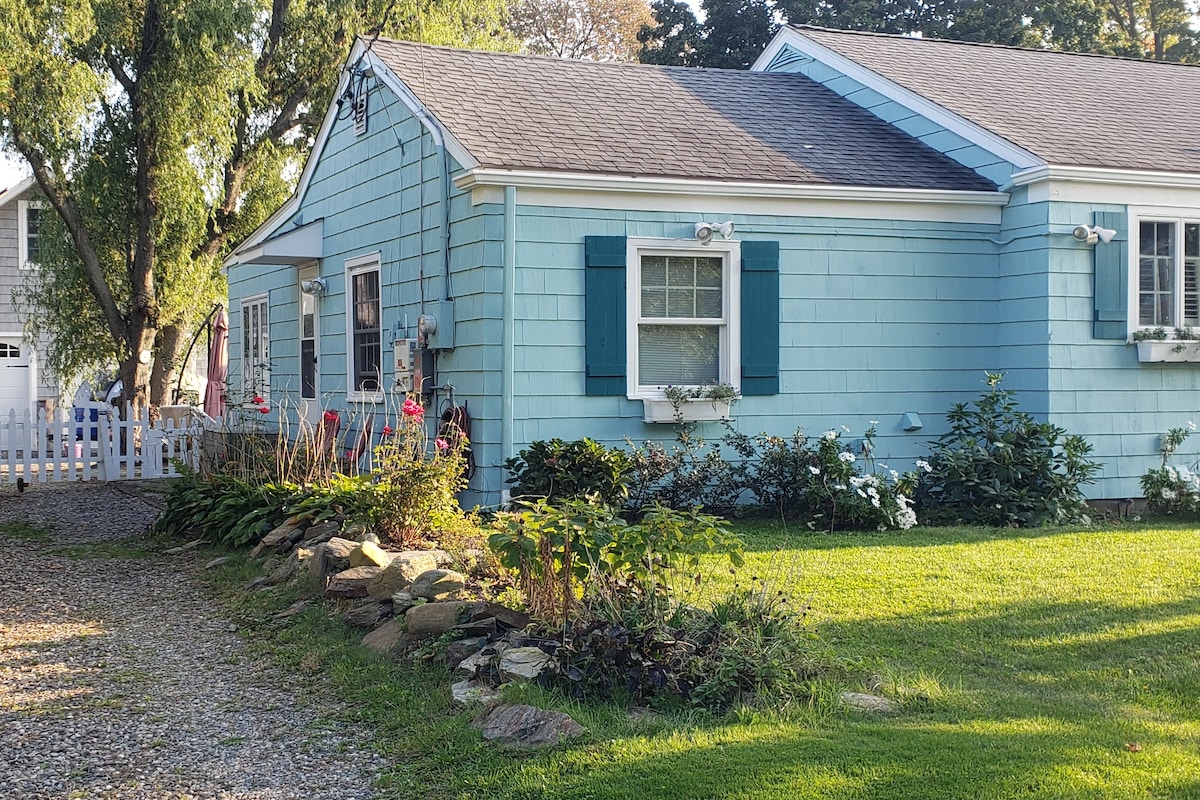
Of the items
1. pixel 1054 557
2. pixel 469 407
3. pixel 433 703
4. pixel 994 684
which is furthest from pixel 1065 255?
pixel 433 703

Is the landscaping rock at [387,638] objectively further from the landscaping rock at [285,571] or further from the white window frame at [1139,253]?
the white window frame at [1139,253]

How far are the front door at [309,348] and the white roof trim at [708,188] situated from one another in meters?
4.23

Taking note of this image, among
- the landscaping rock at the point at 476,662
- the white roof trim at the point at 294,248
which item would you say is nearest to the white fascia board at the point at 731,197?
the white roof trim at the point at 294,248

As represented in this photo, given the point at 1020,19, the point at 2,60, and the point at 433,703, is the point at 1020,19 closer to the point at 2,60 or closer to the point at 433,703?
the point at 2,60

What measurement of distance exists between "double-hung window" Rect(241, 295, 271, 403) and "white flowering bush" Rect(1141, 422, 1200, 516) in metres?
9.49

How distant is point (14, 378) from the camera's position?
2330 centimetres

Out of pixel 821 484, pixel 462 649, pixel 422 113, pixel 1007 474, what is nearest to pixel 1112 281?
pixel 1007 474

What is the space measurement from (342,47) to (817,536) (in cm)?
1236

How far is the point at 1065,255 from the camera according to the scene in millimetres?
10516

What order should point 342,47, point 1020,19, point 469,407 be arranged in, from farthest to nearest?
point 1020,19 → point 342,47 → point 469,407

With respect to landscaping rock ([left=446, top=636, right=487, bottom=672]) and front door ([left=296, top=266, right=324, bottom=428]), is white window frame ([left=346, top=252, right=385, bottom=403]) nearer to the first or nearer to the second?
front door ([left=296, top=266, right=324, bottom=428])

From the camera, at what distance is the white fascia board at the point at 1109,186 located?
34.1ft

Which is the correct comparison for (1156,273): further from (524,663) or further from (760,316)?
(524,663)

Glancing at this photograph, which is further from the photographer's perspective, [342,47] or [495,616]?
[342,47]
